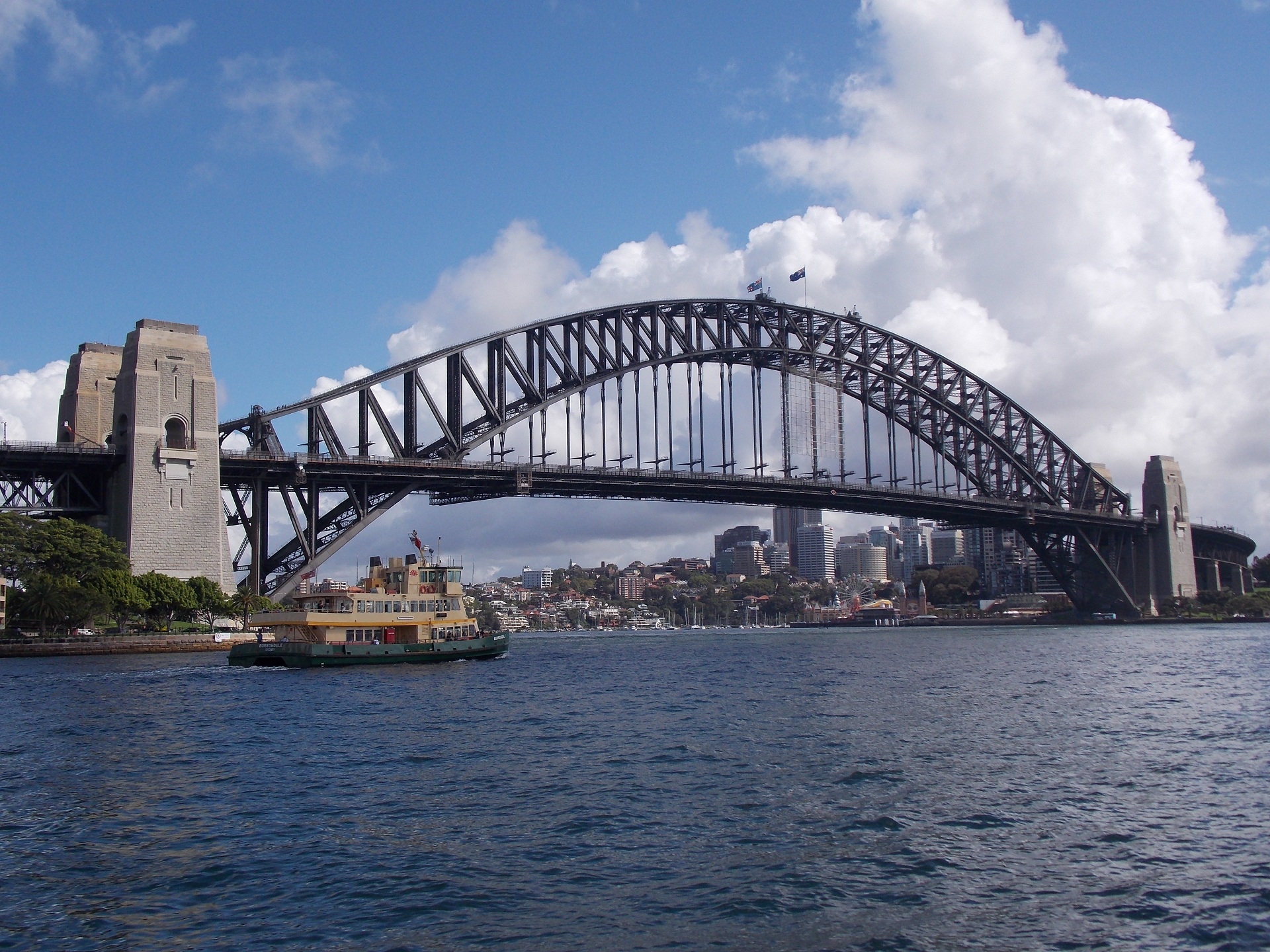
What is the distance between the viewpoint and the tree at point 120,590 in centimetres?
5550

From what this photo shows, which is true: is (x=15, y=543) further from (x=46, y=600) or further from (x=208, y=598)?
(x=208, y=598)

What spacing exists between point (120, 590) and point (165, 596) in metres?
2.58

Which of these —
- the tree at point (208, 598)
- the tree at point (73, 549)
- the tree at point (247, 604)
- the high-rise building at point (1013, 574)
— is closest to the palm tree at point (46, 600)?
the tree at point (73, 549)

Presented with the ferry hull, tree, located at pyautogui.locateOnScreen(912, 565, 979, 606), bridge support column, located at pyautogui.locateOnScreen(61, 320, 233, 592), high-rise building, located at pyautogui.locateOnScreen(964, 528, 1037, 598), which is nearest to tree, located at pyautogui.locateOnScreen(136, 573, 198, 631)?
bridge support column, located at pyautogui.locateOnScreen(61, 320, 233, 592)

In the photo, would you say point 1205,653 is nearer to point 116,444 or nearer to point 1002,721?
point 1002,721

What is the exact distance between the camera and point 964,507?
98875 mm

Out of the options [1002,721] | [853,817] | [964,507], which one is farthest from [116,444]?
[964,507]

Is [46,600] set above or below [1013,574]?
below

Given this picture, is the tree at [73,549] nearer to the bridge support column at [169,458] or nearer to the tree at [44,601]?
the tree at [44,601]

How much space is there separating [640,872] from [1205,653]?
49.2 m

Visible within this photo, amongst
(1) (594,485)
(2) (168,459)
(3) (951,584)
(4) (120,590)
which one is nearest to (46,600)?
(4) (120,590)

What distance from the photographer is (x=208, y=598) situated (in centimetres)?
Answer: 5912

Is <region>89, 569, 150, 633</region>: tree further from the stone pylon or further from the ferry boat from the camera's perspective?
the ferry boat

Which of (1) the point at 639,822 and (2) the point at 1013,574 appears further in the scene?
(2) the point at 1013,574
